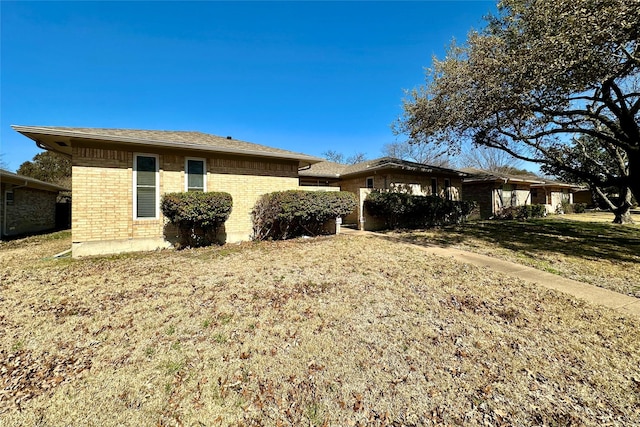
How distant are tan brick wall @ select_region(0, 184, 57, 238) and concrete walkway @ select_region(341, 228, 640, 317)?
18.5 meters

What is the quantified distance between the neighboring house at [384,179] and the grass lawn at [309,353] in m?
9.24

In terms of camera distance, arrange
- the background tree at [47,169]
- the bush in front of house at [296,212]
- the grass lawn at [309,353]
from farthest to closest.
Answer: the background tree at [47,169], the bush in front of house at [296,212], the grass lawn at [309,353]

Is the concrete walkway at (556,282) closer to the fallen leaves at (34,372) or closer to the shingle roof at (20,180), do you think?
the fallen leaves at (34,372)

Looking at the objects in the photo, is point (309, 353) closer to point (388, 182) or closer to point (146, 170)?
point (146, 170)

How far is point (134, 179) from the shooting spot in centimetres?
834

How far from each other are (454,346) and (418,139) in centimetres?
1173

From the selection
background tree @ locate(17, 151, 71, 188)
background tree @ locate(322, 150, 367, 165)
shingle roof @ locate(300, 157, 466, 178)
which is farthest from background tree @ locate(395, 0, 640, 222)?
background tree @ locate(322, 150, 367, 165)

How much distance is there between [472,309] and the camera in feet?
13.7

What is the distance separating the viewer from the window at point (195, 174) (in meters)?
9.20

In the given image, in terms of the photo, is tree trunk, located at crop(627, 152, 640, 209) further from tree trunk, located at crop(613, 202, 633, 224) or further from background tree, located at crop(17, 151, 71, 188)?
background tree, located at crop(17, 151, 71, 188)

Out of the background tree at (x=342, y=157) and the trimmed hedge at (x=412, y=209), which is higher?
the background tree at (x=342, y=157)

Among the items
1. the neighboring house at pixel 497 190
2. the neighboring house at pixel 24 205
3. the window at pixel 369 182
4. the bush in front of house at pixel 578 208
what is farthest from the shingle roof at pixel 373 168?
the bush in front of house at pixel 578 208

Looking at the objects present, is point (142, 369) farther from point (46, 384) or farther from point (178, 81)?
point (178, 81)

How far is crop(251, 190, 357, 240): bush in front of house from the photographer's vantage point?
31.3ft
